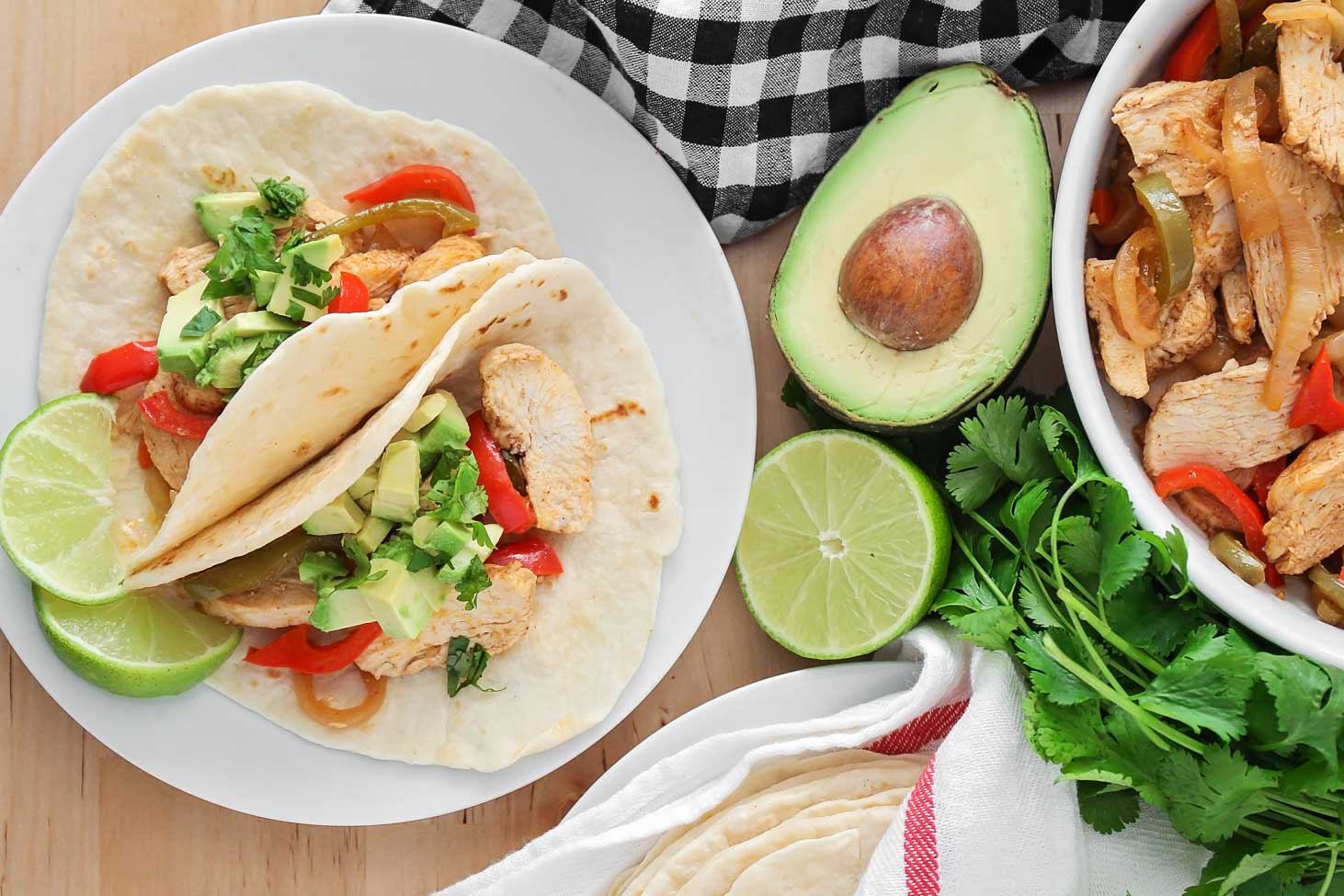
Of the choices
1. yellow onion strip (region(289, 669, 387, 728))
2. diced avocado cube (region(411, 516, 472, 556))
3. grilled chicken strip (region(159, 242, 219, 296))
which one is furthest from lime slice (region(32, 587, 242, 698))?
grilled chicken strip (region(159, 242, 219, 296))

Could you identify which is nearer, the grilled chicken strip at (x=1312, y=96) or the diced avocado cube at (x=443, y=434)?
the grilled chicken strip at (x=1312, y=96)

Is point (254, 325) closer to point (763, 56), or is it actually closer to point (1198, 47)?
point (763, 56)

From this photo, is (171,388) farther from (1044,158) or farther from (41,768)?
(1044,158)

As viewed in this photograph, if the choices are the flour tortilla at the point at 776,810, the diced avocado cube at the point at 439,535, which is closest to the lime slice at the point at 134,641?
the diced avocado cube at the point at 439,535

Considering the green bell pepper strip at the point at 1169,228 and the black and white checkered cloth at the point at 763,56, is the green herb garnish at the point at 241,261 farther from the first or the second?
the green bell pepper strip at the point at 1169,228

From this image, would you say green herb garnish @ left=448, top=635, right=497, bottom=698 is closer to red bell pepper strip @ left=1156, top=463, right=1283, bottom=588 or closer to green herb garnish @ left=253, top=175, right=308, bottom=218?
green herb garnish @ left=253, top=175, right=308, bottom=218

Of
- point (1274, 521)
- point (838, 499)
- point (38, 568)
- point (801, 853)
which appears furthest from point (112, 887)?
point (1274, 521)

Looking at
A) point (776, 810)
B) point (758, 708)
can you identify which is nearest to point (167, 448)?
point (758, 708)
